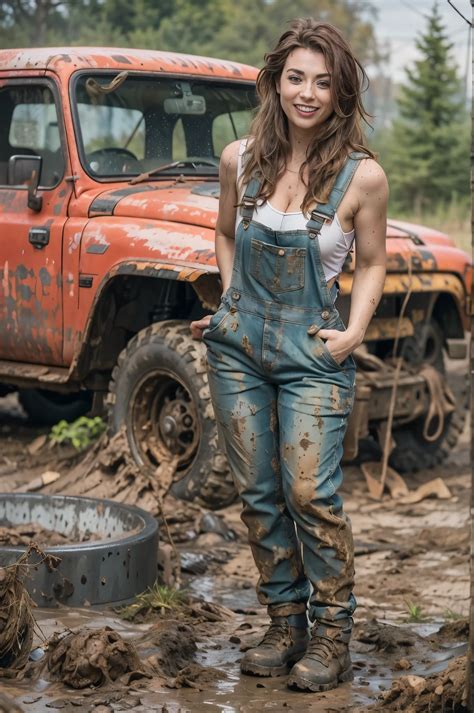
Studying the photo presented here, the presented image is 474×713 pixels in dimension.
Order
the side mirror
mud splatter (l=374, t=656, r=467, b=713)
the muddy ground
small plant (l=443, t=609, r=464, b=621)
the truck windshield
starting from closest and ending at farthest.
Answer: mud splatter (l=374, t=656, r=467, b=713)
the muddy ground
small plant (l=443, t=609, r=464, b=621)
the side mirror
the truck windshield

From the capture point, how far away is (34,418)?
9141 mm

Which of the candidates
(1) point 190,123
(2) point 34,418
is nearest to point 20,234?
(1) point 190,123

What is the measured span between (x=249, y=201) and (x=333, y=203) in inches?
10.5

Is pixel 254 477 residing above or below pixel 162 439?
above

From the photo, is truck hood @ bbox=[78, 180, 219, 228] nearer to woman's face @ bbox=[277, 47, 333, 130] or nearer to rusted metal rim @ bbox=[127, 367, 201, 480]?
rusted metal rim @ bbox=[127, 367, 201, 480]

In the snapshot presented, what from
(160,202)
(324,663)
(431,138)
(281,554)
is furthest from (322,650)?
(431,138)

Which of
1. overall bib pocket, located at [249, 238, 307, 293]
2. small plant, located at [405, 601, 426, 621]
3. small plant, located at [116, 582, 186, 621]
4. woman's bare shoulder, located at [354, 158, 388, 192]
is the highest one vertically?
woman's bare shoulder, located at [354, 158, 388, 192]

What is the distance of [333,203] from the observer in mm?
4094

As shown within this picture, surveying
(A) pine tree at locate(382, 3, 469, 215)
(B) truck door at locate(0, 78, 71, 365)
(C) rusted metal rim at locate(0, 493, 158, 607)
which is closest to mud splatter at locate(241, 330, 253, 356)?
(C) rusted metal rim at locate(0, 493, 158, 607)

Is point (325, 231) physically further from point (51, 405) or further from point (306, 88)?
point (51, 405)

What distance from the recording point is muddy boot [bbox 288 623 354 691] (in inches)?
165

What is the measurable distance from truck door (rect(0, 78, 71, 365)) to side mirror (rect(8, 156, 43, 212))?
0.19ft

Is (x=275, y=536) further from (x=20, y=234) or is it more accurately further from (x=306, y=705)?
(x=20, y=234)

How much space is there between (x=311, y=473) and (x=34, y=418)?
521cm
